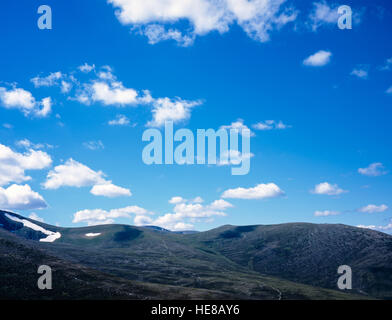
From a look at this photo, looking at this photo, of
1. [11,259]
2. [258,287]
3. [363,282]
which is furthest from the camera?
[363,282]

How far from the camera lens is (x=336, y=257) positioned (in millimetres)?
181875
